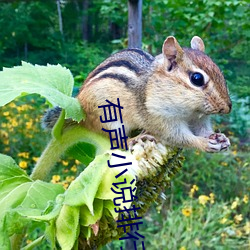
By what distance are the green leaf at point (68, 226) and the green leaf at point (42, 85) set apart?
0.13 m

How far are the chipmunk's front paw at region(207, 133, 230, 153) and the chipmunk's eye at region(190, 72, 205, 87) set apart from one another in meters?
0.08

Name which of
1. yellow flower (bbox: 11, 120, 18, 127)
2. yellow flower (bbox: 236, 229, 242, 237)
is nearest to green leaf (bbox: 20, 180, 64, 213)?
yellow flower (bbox: 236, 229, 242, 237)

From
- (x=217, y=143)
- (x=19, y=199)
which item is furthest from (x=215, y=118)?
(x=19, y=199)

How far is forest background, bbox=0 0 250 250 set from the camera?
1927 mm

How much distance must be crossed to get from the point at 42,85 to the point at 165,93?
22cm

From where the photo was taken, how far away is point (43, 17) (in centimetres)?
367

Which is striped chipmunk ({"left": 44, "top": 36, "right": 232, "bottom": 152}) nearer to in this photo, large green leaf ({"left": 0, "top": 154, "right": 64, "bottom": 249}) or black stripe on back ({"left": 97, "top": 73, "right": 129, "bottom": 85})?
black stripe on back ({"left": 97, "top": 73, "right": 129, "bottom": 85})

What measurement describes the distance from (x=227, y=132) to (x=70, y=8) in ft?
6.50

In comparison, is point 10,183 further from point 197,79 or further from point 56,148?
point 197,79

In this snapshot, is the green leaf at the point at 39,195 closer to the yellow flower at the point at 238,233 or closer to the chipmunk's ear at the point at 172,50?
the chipmunk's ear at the point at 172,50

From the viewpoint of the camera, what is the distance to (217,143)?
22.3 inches

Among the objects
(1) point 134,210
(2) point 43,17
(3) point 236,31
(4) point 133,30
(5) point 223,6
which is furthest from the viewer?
(2) point 43,17

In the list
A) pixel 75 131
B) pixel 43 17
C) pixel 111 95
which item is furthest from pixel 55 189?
pixel 43 17

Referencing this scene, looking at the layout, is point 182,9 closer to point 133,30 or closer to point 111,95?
point 133,30
